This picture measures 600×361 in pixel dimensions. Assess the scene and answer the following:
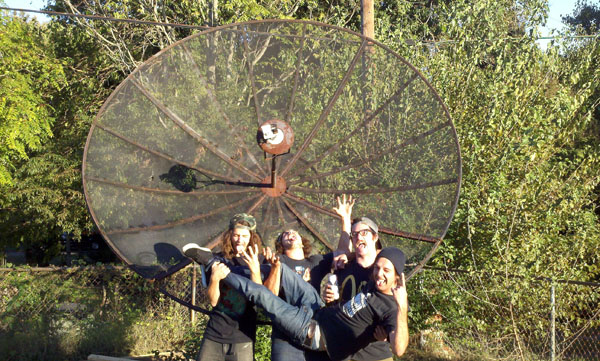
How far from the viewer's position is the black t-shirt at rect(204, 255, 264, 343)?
14.1 feet

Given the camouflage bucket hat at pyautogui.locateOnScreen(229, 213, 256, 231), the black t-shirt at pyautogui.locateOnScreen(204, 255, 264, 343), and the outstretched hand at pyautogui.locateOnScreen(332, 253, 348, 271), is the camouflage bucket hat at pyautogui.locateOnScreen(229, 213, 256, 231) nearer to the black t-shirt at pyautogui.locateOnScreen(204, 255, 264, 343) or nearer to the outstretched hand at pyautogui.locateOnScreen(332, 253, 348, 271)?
the black t-shirt at pyautogui.locateOnScreen(204, 255, 264, 343)

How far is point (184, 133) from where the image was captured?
570 centimetres

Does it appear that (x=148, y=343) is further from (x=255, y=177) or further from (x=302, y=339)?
(x=302, y=339)

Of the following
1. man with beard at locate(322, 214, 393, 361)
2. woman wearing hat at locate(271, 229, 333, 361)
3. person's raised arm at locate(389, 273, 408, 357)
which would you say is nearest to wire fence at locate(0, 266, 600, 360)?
woman wearing hat at locate(271, 229, 333, 361)

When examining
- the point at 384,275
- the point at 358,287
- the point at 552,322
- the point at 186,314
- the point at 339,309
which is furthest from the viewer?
the point at 186,314

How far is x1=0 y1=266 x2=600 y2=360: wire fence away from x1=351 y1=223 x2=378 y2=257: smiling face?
2984 millimetres

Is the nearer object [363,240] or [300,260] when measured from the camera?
[363,240]

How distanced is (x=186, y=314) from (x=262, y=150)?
3.62 metres

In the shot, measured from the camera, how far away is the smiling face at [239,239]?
444 centimetres

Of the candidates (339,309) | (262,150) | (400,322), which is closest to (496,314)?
(262,150)

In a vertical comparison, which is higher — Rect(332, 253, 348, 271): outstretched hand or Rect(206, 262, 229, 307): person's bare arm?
Rect(332, 253, 348, 271): outstretched hand

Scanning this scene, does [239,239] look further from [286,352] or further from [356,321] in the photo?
[356,321]

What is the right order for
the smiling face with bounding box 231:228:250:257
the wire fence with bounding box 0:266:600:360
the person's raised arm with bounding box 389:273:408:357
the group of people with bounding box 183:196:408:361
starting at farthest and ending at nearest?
the wire fence with bounding box 0:266:600:360 < the smiling face with bounding box 231:228:250:257 < the group of people with bounding box 183:196:408:361 < the person's raised arm with bounding box 389:273:408:357

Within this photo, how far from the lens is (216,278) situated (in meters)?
4.10
